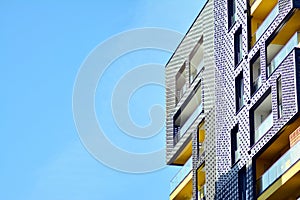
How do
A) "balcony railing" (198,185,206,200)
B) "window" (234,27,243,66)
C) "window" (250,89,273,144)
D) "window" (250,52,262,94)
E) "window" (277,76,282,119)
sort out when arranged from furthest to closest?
"balcony railing" (198,185,206,200) → "window" (234,27,243,66) → "window" (250,52,262,94) → "window" (250,89,273,144) → "window" (277,76,282,119)

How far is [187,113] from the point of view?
58.0m

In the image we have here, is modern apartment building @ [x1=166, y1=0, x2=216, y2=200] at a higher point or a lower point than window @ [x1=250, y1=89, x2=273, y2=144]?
higher

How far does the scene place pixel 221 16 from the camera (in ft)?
168

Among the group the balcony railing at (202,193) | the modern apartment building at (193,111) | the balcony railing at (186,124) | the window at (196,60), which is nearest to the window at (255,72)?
the modern apartment building at (193,111)

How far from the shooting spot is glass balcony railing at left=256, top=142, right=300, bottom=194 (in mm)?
38344

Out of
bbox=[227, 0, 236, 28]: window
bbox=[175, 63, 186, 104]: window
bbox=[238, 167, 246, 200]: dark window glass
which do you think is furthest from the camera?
bbox=[175, 63, 186, 104]: window

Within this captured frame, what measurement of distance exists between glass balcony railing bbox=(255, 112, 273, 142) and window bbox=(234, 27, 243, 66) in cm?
539

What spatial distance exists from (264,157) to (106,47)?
30.3 feet

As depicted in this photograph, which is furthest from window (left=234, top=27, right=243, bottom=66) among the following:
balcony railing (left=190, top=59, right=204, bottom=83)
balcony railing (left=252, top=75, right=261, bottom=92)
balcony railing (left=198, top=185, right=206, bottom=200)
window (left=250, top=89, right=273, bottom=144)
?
balcony railing (left=198, top=185, right=206, bottom=200)

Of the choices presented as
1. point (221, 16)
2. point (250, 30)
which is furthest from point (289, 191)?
point (221, 16)

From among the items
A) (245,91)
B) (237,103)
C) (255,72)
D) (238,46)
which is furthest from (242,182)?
(238,46)

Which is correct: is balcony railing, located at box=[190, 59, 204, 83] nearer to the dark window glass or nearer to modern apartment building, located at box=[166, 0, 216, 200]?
modern apartment building, located at box=[166, 0, 216, 200]

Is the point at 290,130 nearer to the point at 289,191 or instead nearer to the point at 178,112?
the point at 289,191

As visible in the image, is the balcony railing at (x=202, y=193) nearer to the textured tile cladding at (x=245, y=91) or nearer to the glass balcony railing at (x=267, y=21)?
the textured tile cladding at (x=245, y=91)
